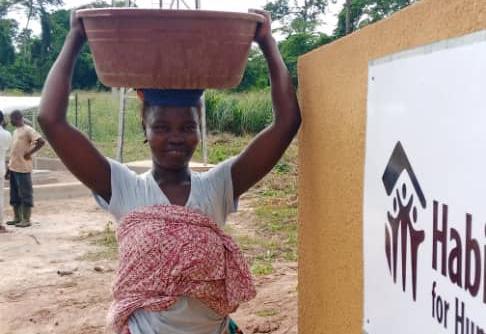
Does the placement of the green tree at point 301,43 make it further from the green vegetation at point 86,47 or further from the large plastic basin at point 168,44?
the large plastic basin at point 168,44

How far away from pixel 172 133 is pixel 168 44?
0.29 metres

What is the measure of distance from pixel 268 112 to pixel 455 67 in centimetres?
1624

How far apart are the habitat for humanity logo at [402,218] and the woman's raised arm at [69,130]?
983 mm

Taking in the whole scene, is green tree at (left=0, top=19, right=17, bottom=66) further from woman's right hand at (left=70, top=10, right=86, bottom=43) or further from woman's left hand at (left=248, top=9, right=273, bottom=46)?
woman's left hand at (left=248, top=9, right=273, bottom=46)

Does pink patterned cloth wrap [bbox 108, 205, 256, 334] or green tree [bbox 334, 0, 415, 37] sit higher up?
green tree [bbox 334, 0, 415, 37]

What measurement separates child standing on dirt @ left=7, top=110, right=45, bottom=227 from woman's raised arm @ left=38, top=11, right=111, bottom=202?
6508 mm

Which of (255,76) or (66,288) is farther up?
(255,76)

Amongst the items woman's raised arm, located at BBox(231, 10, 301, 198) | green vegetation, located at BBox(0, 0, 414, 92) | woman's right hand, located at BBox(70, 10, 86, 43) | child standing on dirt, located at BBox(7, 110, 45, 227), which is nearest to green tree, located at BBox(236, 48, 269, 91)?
green vegetation, located at BBox(0, 0, 414, 92)

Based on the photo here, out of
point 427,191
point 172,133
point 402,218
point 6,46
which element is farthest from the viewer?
point 6,46

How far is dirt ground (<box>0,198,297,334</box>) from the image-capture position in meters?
4.70

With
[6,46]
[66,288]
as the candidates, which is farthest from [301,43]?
[66,288]

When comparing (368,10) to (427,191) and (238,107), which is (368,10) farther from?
(427,191)

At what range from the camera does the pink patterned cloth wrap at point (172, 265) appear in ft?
6.73

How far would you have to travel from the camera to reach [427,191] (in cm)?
129
